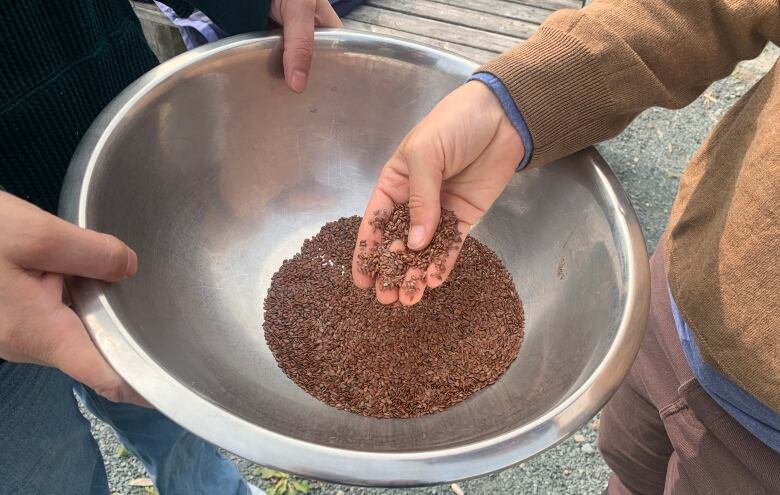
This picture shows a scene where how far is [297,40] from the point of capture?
57.2 inches

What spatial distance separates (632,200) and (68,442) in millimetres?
2541

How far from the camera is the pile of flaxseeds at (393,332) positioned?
1.30 meters

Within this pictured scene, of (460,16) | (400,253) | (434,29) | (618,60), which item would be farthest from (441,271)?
(460,16)


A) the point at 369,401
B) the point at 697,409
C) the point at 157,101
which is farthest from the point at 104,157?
the point at 697,409

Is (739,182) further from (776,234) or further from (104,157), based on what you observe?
(104,157)

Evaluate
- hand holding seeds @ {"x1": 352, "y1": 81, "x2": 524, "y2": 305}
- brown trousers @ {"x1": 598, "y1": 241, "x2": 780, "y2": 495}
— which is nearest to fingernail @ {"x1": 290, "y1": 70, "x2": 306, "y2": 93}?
hand holding seeds @ {"x1": 352, "y1": 81, "x2": 524, "y2": 305}

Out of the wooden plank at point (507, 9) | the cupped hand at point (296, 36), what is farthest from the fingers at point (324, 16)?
the wooden plank at point (507, 9)

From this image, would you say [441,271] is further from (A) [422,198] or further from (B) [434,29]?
(B) [434,29]

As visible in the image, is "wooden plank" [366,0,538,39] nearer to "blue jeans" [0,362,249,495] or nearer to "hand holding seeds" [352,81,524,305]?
"hand holding seeds" [352,81,524,305]

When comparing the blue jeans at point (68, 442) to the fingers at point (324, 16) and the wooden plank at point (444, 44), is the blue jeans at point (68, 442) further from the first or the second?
the wooden plank at point (444, 44)

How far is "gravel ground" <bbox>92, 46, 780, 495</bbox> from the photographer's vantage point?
2.07 m

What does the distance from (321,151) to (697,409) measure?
3.45 feet

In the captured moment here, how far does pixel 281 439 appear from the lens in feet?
3.04

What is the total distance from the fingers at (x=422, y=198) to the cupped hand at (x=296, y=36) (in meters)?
0.36
